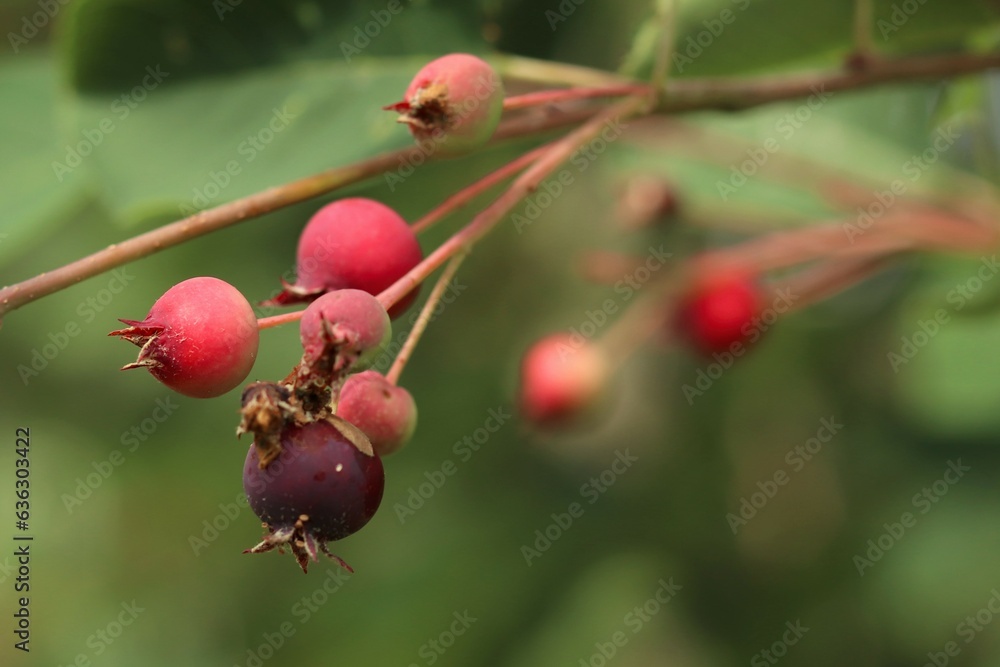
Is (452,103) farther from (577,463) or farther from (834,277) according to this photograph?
(577,463)

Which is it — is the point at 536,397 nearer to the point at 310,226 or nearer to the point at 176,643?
the point at 310,226

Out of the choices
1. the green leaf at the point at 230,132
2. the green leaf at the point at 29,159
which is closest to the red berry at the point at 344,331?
the green leaf at the point at 230,132

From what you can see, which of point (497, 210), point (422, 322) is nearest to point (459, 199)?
point (497, 210)

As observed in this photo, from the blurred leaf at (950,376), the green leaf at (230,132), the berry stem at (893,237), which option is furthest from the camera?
the blurred leaf at (950,376)

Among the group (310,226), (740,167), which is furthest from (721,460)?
(310,226)

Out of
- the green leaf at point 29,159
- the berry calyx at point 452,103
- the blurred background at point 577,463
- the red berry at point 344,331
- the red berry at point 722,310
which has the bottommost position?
the blurred background at point 577,463

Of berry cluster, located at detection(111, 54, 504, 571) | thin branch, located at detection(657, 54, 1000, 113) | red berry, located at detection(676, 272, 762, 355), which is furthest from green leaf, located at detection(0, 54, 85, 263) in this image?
Result: red berry, located at detection(676, 272, 762, 355)

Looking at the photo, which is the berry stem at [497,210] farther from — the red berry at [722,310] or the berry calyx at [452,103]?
the red berry at [722,310]

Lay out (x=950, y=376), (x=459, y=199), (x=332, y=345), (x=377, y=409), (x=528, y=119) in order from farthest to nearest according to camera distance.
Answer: (x=950, y=376)
(x=528, y=119)
(x=459, y=199)
(x=377, y=409)
(x=332, y=345)
